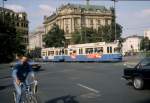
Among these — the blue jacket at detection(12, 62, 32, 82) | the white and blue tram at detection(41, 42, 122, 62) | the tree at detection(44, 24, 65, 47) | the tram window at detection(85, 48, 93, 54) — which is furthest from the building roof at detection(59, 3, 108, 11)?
the blue jacket at detection(12, 62, 32, 82)

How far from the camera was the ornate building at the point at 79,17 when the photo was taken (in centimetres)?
14500

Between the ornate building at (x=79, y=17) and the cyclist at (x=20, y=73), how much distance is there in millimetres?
129130

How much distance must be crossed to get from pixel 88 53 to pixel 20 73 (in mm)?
45528

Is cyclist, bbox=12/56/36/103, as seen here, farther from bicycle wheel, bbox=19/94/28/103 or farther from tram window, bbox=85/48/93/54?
tram window, bbox=85/48/93/54

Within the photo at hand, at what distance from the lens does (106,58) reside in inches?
2084

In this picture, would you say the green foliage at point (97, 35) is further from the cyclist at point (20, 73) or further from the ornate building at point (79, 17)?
the cyclist at point (20, 73)

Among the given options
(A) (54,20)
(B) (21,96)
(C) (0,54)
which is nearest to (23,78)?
(B) (21,96)

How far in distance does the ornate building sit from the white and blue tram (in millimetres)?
73754

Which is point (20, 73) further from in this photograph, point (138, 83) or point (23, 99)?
point (138, 83)

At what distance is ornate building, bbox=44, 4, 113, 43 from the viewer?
145 metres

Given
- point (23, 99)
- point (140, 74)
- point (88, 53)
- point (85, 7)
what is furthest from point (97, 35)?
point (23, 99)

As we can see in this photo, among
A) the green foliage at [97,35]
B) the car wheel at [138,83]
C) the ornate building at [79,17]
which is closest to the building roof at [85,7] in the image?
the ornate building at [79,17]

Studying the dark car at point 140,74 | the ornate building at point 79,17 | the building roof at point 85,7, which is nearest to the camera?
the dark car at point 140,74

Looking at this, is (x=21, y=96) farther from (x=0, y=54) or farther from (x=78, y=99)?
(x=0, y=54)
